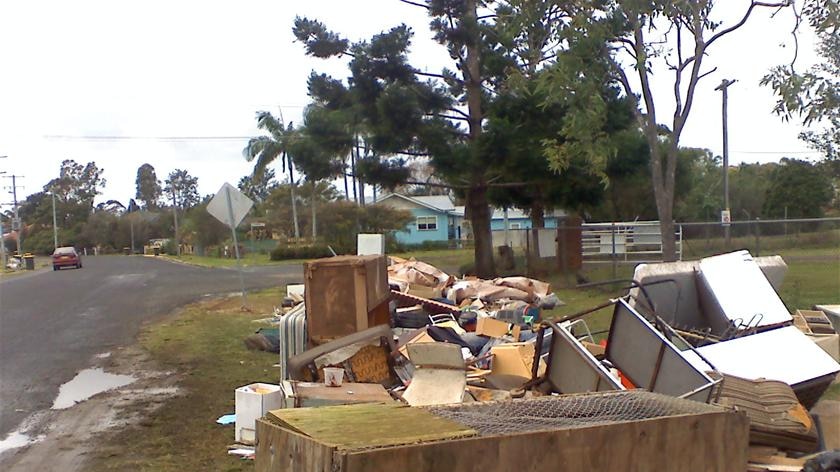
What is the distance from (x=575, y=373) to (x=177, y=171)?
110 meters

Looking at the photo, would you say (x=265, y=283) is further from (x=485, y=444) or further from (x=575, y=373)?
(x=485, y=444)

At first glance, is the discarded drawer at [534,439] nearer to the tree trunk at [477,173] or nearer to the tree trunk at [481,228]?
the tree trunk at [477,173]

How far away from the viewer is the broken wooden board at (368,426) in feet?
11.2

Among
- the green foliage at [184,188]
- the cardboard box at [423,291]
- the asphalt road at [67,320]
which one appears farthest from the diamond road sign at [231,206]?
the green foliage at [184,188]

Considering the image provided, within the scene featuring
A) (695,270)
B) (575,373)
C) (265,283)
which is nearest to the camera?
(575,373)

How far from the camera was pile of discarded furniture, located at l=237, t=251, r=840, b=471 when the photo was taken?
3590mm

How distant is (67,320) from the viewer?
1856cm

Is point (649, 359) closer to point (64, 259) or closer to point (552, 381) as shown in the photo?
point (552, 381)

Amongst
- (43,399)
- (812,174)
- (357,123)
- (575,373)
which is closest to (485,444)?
(575,373)

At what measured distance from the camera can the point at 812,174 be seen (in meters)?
41.4

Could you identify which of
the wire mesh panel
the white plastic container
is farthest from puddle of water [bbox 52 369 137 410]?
the wire mesh panel

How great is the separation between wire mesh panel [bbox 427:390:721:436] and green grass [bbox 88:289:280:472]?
10.3ft

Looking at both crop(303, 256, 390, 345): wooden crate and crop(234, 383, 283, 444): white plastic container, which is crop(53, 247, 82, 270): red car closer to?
crop(303, 256, 390, 345): wooden crate

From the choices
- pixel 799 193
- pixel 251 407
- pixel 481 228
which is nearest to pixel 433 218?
pixel 799 193
